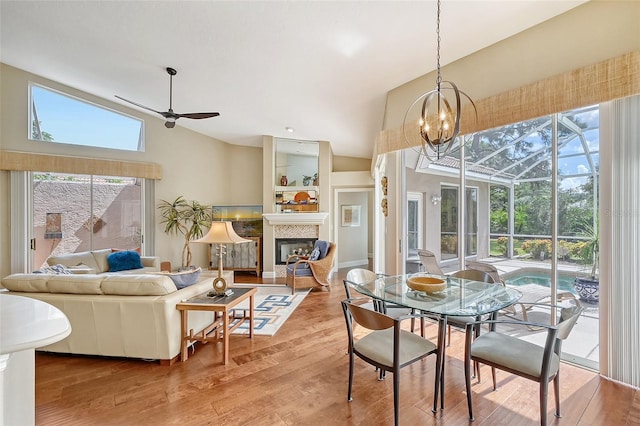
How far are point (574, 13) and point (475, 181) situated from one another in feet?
5.68

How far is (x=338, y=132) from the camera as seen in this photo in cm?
578

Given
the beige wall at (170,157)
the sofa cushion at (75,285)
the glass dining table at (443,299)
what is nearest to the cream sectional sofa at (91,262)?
the beige wall at (170,157)

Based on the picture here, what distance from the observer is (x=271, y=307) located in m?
4.31

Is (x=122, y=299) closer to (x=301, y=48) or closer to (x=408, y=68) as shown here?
(x=301, y=48)

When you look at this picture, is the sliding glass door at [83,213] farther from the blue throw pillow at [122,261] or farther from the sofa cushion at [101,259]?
the blue throw pillow at [122,261]

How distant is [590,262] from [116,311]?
432 centimetres

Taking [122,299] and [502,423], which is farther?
[122,299]

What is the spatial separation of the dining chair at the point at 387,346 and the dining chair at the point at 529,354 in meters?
0.31

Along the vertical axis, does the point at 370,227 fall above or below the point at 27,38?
below

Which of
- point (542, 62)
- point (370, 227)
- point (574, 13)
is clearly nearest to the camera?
point (574, 13)

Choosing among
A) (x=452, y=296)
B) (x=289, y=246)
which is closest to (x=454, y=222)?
(x=452, y=296)

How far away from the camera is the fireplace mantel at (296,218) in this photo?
6.39 metres

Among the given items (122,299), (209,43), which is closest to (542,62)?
(209,43)

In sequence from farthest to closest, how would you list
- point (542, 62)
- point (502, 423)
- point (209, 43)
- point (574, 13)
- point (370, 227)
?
point (370, 227) → point (209, 43) → point (542, 62) → point (574, 13) → point (502, 423)
